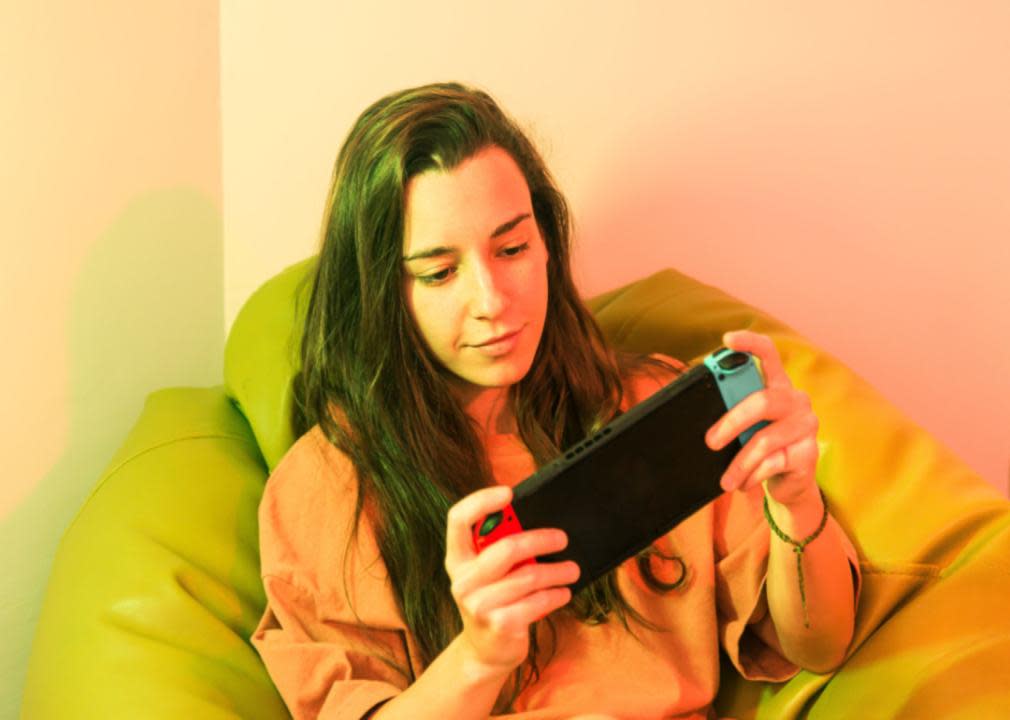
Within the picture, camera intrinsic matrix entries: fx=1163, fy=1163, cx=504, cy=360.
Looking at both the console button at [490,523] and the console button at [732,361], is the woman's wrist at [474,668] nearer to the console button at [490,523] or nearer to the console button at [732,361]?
the console button at [490,523]

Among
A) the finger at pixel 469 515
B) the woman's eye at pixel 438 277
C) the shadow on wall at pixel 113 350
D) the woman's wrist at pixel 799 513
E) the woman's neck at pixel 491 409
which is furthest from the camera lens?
the shadow on wall at pixel 113 350

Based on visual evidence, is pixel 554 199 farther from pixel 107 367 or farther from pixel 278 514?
pixel 107 367

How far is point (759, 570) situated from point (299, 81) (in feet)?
3.04

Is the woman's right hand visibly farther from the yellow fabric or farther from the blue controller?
the yellow fabric

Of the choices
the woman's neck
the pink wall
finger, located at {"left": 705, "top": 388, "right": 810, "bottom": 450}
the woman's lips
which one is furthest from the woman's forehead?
the pink wall

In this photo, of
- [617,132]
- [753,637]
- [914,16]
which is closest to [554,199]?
[617,132]

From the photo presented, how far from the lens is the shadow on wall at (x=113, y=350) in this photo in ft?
4.96

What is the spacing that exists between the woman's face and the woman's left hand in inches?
9.6

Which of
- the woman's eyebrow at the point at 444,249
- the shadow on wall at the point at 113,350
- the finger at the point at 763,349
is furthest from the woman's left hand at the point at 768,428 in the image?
the shadow on wall at the point at 113,350

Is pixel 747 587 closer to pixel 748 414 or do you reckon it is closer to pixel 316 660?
pixel 748 414

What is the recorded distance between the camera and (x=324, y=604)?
1146 millimetres

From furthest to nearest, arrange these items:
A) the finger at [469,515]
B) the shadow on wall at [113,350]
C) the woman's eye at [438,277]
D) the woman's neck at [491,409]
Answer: the shadow on wall at [113,350] → the woman's neck at [491,409] → the woman's eye at [438,277] → the finger at [469,515]

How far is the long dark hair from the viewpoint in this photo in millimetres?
1162

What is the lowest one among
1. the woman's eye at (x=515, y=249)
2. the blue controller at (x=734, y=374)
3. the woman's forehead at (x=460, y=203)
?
the blue controller at (x=734, y=374)
